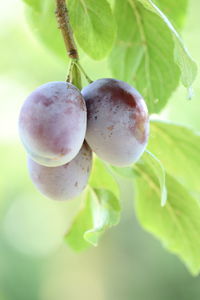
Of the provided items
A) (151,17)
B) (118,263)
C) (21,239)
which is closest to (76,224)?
(151,17)

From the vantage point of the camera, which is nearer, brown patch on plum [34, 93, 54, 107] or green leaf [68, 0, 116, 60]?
brown patch on plum [34, 93, 54, 107]

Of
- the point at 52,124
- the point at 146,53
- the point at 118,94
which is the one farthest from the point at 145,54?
the point at 52,124

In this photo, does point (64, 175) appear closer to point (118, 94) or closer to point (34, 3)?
point (118, 94)

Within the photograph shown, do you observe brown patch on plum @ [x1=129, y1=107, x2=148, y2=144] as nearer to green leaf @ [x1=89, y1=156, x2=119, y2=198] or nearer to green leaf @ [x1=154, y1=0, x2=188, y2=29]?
green leaf @ [x1=89, y1=156, x2=119, y2=198]

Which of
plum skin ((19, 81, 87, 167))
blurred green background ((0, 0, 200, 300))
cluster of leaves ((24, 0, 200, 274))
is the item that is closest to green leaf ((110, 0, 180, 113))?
cluster of leaves ((24, 0, 200, 274))

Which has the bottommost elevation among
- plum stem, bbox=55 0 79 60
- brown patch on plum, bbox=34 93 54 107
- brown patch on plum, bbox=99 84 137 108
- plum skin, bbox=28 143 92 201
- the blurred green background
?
A: the blurred green background

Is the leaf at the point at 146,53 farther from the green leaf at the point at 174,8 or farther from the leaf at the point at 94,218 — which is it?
the leaf at the point at 94,218
